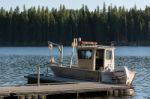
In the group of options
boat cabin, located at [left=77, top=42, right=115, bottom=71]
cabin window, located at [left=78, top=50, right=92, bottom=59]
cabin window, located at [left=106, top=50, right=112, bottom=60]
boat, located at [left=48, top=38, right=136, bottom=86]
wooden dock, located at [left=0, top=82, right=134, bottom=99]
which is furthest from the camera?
cabin window, located at [left=78, top=50, right=92, bottom=59]

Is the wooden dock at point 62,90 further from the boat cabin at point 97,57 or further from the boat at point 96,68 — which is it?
the boat cabin at point 97,57

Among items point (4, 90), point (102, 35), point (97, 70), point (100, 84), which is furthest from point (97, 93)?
point (102, 35)

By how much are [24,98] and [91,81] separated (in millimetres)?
8282

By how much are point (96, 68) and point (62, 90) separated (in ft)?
23.4

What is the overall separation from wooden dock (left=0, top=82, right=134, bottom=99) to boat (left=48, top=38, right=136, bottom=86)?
5.47 feet

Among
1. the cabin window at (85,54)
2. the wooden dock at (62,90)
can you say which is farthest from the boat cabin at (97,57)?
the wooden dock at (62,90)

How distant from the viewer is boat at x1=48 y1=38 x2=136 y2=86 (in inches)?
1582

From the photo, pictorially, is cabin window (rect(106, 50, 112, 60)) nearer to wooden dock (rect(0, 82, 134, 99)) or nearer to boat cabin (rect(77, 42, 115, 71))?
boat cabin (rect(77, 42, 115, 71))

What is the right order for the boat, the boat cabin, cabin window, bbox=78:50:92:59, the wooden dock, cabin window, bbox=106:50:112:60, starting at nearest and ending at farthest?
the wooden dock → the boat → the boat cabin → cabin window, bbox=106:50:112:60 → cabin window, bbox=78:50:92:59

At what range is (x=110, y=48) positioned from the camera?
140ft

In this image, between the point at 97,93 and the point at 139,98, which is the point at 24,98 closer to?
the point at 97,93

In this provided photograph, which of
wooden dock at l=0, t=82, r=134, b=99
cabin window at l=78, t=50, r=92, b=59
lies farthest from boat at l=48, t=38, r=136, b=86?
wooden dock at l=0, t=82, r=134, b=99

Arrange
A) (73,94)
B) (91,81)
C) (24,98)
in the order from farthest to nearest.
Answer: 1. (91,81)
2. (73,94)
3. (24,98)

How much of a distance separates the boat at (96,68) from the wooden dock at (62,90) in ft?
5.47
